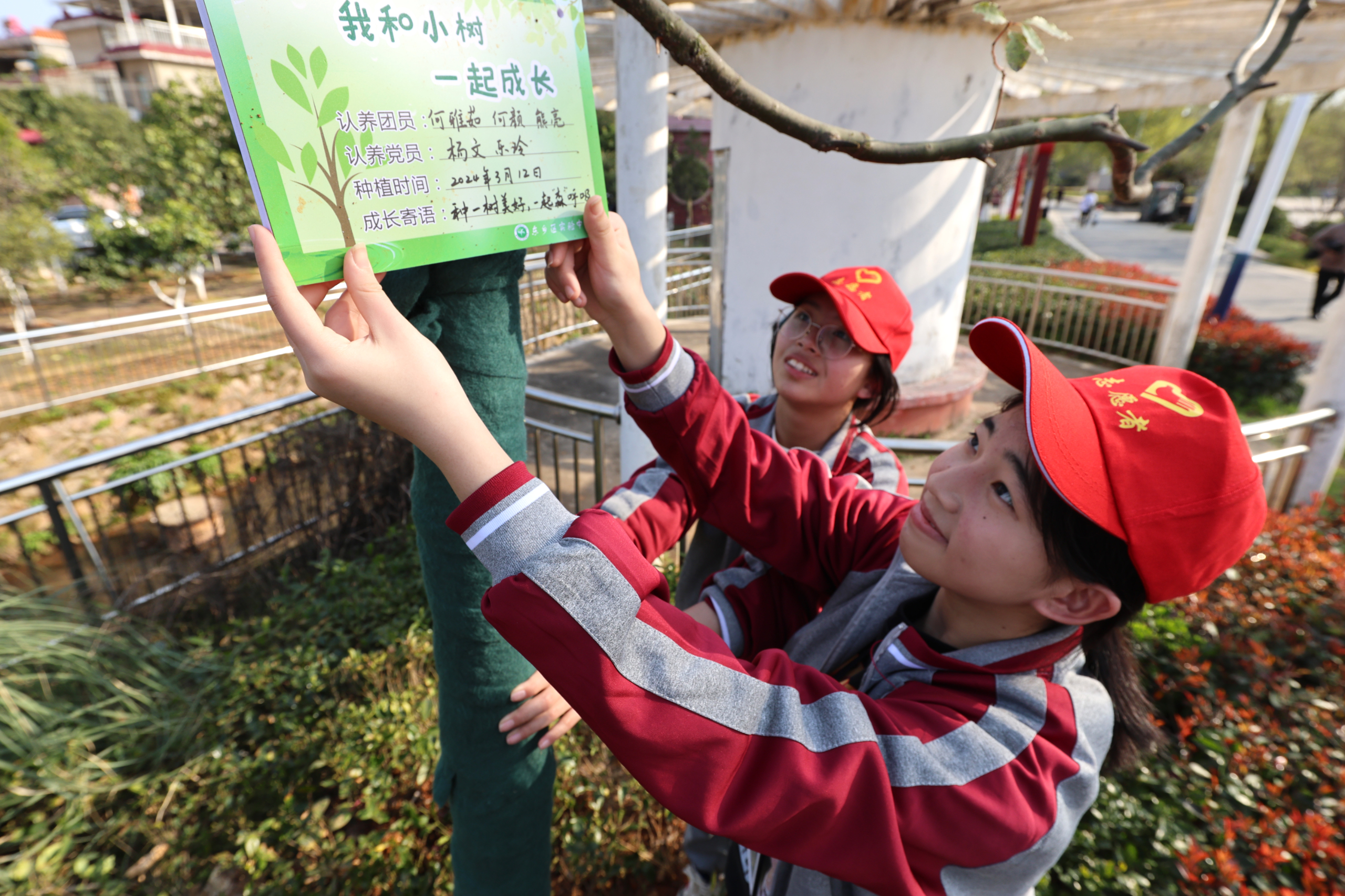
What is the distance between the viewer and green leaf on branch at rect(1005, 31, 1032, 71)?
58.1 inches

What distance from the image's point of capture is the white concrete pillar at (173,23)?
35750 mm

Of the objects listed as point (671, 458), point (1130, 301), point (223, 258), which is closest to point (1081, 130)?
point (671, 458)

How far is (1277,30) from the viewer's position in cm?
539

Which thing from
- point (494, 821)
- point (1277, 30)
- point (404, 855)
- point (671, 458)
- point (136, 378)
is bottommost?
point (136, 378)

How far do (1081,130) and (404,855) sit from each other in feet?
8.62

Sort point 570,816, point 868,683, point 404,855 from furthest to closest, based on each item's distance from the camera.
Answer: point 570,816 < point 404,855 < point 868,683

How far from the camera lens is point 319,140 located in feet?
2.86

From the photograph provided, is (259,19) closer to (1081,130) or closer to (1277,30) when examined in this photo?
(1081,130)

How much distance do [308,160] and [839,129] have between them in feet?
3.29

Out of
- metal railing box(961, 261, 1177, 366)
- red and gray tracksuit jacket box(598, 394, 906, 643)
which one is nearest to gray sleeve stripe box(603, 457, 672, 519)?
red and gray tracksuit jacket box(598, 394, 906, 643)

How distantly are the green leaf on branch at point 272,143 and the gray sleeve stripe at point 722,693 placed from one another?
0.57 metres

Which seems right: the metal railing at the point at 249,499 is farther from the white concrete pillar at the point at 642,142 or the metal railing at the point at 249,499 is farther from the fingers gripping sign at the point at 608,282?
the fingers gripping sign at the point at 608,282

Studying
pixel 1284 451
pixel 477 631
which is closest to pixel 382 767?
pixel 477 631

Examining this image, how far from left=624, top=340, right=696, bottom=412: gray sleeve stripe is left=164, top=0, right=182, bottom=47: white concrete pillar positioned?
46.5m
